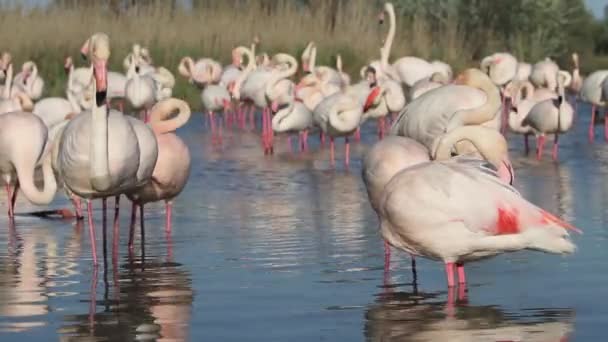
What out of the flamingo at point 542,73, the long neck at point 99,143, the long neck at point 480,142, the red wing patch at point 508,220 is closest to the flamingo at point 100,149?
the long neck at point 99,143

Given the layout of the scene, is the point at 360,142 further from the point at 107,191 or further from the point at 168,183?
the point at 107,191

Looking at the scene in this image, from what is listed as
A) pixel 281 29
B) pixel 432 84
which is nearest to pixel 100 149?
pixel 432 84

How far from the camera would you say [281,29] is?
35844mm

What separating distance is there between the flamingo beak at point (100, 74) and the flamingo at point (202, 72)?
2014 cm

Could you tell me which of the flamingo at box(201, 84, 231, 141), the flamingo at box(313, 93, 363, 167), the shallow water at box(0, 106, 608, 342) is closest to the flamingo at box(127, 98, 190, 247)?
the shallow water at box(0, 106, 608, 342)

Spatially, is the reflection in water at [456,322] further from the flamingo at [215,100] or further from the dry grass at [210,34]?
the dry grass at [210,34]

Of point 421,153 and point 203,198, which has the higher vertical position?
point 421,153

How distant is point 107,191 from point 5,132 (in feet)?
11.8

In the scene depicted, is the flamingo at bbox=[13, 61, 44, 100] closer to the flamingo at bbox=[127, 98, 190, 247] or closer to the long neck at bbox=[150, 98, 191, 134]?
the long neck at bbox=[150, 98, 191, 134]

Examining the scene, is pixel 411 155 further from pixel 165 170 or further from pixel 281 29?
pixel 281 29

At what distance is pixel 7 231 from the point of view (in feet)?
40.0

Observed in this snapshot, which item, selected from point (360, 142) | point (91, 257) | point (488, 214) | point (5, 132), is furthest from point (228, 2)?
point (488, 214)

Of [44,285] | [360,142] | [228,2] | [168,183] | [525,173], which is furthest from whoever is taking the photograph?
[228,2]

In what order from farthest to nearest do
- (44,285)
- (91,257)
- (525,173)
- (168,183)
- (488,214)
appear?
(525,173)
(168,183)
(91,257)
(44,285)
(488,214)
